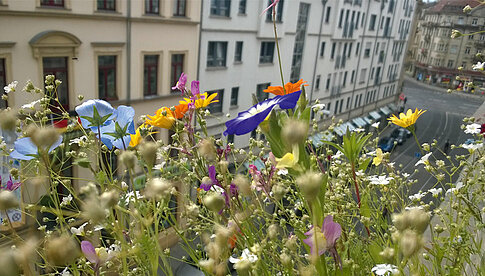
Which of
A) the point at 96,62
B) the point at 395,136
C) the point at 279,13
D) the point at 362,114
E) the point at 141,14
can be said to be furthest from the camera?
the point at 362,114

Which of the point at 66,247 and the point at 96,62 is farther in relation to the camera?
the point at 96,62

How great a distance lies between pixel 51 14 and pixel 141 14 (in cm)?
85

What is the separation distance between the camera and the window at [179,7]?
393 cm

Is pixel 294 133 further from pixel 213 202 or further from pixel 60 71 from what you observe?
pixel 60 71

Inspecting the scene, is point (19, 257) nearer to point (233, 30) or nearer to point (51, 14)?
point (51, 14)

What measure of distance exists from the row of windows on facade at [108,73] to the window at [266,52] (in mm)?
1521

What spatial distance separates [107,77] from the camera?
338cm

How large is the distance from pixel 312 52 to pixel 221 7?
2.42m

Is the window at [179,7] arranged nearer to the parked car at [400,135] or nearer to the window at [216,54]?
the window at [216,54]

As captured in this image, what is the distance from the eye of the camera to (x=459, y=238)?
51 centimetres

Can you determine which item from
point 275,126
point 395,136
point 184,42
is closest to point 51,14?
point 184,42

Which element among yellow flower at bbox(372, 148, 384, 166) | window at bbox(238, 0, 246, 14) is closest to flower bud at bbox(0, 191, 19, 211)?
yellow flower at bbox(372, 148, 384, 166)

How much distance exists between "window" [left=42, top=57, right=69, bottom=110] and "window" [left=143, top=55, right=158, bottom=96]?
0.81m

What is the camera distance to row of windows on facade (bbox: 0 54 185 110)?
2.95 m
